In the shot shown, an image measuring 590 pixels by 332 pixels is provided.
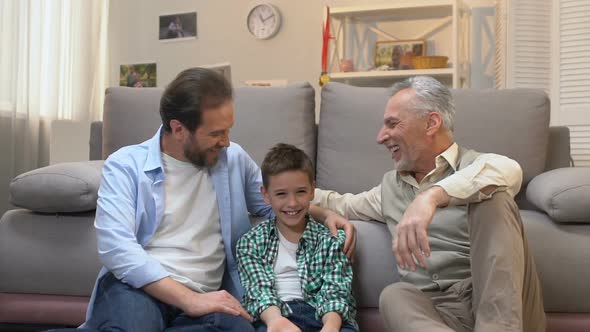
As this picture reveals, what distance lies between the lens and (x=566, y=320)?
1705 millimetres

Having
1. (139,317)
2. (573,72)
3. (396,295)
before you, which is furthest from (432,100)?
(573,72)

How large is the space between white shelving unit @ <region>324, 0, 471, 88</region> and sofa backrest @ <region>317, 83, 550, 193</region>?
1426 mm

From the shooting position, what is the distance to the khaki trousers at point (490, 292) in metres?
1.24

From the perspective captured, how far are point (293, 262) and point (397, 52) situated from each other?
8.60 ft

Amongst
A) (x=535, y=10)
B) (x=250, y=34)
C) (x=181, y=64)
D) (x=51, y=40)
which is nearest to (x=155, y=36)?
(x=181, y=64)

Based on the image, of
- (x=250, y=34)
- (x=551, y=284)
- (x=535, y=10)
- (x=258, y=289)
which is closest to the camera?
(x=258, y=289)

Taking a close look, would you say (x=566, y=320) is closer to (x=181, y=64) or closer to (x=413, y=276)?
(x=413, y=276)

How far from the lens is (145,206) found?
1.58 metres

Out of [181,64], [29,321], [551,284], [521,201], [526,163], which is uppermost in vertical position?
[181,64]

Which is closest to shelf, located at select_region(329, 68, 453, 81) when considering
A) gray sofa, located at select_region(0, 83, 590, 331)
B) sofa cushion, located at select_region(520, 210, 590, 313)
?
gray sofa, located at select_region(0, 83, 590, 331)

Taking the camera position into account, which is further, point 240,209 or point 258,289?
point 240,209

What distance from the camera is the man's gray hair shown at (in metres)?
1.69

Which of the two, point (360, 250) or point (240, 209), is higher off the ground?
point (240, 209)

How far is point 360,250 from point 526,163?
0.78 meters
